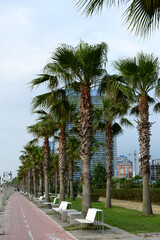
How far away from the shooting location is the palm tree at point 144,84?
18906mm

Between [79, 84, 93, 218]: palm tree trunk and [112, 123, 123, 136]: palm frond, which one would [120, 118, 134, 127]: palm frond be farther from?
[79, 84, 93, 218]: palm tree trunk

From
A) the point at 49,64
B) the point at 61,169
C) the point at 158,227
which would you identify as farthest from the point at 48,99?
the point at 61,169

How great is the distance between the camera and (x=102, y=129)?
1087 inches

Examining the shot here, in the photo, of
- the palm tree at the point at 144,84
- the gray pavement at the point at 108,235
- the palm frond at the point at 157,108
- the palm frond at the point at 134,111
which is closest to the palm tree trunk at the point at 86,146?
the gray pavement at the point at 108,235

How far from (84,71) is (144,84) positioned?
569 cm

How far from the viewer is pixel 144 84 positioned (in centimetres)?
1939

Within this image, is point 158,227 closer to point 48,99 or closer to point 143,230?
point 143,230

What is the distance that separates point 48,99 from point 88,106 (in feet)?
8.01

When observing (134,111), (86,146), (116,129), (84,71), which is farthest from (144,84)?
(116,129)

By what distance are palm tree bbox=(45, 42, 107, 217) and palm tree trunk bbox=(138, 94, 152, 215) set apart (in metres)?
5.55

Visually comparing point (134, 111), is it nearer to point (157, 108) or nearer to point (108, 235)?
point (157, 108)

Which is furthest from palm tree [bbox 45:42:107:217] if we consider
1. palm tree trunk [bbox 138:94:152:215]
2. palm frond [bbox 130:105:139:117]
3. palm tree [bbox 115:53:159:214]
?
palm frond [bbox 130:105:139:117]

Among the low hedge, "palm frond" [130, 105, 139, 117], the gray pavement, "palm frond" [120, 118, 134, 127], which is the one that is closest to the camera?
the gray pavement

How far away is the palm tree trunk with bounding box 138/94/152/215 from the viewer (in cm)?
1916
